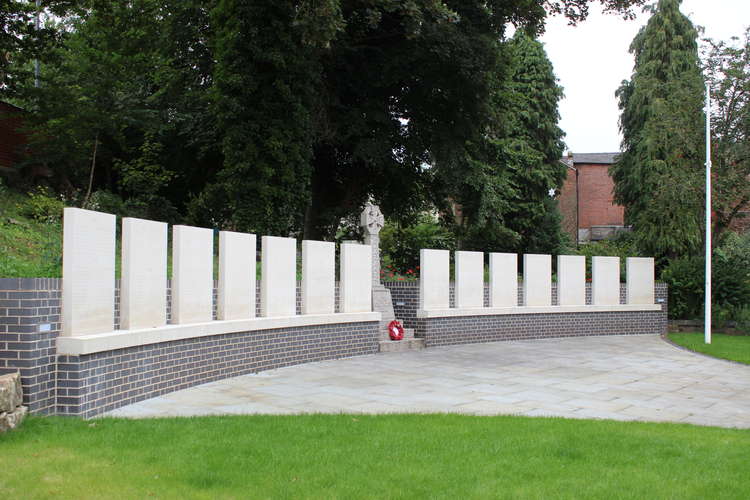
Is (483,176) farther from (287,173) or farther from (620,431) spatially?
(620,431)

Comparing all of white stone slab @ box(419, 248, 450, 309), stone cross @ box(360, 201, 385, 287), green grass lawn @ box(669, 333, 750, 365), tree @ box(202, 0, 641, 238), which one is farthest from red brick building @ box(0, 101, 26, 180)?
green grass lawn @ box(669, 333, 750, 365)

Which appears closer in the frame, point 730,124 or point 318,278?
point 318,278

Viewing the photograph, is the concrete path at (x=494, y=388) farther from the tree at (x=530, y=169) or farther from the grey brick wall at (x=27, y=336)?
the tree at (x=530, y=169)

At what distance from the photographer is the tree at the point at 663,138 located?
22.1m

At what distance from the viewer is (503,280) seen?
17.4 m

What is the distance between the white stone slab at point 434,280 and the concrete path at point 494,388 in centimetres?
159

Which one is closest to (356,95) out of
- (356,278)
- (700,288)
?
(356,278)

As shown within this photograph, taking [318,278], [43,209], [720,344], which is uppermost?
[43,209]

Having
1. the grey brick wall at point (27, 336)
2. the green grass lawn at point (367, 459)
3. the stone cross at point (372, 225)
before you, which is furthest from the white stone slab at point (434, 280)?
the grey brick wall at point (27, 336)

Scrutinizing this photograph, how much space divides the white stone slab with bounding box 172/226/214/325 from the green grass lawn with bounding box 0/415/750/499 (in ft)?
9.52

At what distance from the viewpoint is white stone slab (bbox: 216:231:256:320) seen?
10656 millimetres

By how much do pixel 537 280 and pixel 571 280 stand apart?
1.30 meters

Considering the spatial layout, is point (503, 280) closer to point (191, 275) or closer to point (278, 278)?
point (278, 278)

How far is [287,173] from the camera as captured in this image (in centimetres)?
1659
